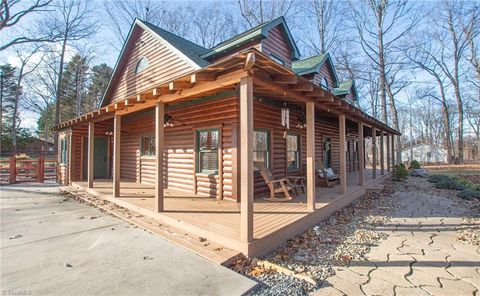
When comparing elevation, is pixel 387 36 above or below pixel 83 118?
above

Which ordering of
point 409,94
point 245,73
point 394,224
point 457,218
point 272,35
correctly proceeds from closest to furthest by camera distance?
point 245,73, point 394,224, point 457,218, point 272,35, point 409,94

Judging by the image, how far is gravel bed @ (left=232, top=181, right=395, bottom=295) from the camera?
2856 mm

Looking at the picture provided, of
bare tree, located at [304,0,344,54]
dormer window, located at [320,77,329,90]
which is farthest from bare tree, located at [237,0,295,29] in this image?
dormer window, located at [320,77,329,90]

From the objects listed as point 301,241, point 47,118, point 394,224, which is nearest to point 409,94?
point 394,224

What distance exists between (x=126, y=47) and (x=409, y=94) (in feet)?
107

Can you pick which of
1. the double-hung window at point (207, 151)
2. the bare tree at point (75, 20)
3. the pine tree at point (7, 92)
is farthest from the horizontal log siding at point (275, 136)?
the pine tree at point (7, 92)

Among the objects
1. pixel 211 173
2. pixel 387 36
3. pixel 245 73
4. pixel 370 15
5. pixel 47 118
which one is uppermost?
pixel 370 15

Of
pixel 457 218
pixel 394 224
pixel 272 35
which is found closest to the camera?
pixel 394 224

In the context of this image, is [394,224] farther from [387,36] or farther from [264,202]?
[387,36]

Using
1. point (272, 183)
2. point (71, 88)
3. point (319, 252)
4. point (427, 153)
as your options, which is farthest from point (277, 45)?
point (427, 153)

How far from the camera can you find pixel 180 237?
4.15 metres

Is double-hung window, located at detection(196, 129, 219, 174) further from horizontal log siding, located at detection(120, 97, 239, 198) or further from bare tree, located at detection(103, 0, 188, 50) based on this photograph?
bare tree, located at detection(103, 0, 188, 50)

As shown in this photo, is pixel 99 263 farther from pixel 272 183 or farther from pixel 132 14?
pixel 132 14

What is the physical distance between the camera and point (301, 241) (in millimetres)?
4152
